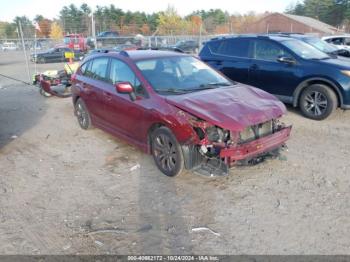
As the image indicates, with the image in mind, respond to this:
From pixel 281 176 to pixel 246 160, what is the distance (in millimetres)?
717

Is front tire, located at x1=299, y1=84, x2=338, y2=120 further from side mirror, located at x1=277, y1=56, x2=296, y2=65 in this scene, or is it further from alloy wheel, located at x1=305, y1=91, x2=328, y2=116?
side mirror, located at x1=277, y1=56, x2=296, y2=65

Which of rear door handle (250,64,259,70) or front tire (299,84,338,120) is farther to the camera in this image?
rear door handle (250,64,259,70)

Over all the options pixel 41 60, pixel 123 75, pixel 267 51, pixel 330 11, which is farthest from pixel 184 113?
pixel 330 11

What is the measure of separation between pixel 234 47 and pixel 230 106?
452cm

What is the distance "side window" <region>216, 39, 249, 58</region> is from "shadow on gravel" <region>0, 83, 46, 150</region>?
4.89 m

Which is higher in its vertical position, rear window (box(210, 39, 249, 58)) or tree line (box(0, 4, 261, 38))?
tree line (box(0, 4, 261, 38))

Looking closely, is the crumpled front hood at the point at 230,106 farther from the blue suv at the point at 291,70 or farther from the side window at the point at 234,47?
the side window at the point at 234,47

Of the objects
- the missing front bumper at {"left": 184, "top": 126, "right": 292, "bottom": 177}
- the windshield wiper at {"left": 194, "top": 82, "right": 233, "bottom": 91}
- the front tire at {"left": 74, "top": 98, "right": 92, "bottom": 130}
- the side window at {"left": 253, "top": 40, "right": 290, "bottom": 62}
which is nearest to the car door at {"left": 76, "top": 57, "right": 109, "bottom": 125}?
the front tire at {"left": 74, "top": 98, "right": 92, "bottom": 130}

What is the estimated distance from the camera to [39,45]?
107 ft

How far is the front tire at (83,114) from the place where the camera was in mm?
6981

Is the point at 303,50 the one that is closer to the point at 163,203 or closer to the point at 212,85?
the point at 212,85

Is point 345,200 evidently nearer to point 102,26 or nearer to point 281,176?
point 281,176

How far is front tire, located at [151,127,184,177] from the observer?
4.61 meters

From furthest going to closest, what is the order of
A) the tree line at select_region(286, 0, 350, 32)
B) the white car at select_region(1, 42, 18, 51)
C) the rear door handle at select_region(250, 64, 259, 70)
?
the tree line at select_region(286, 0, 350, 32) → the white car at select_region(1, 42, 18, 51) → the rear door handle at select_region(250, 64, 259, 70)
